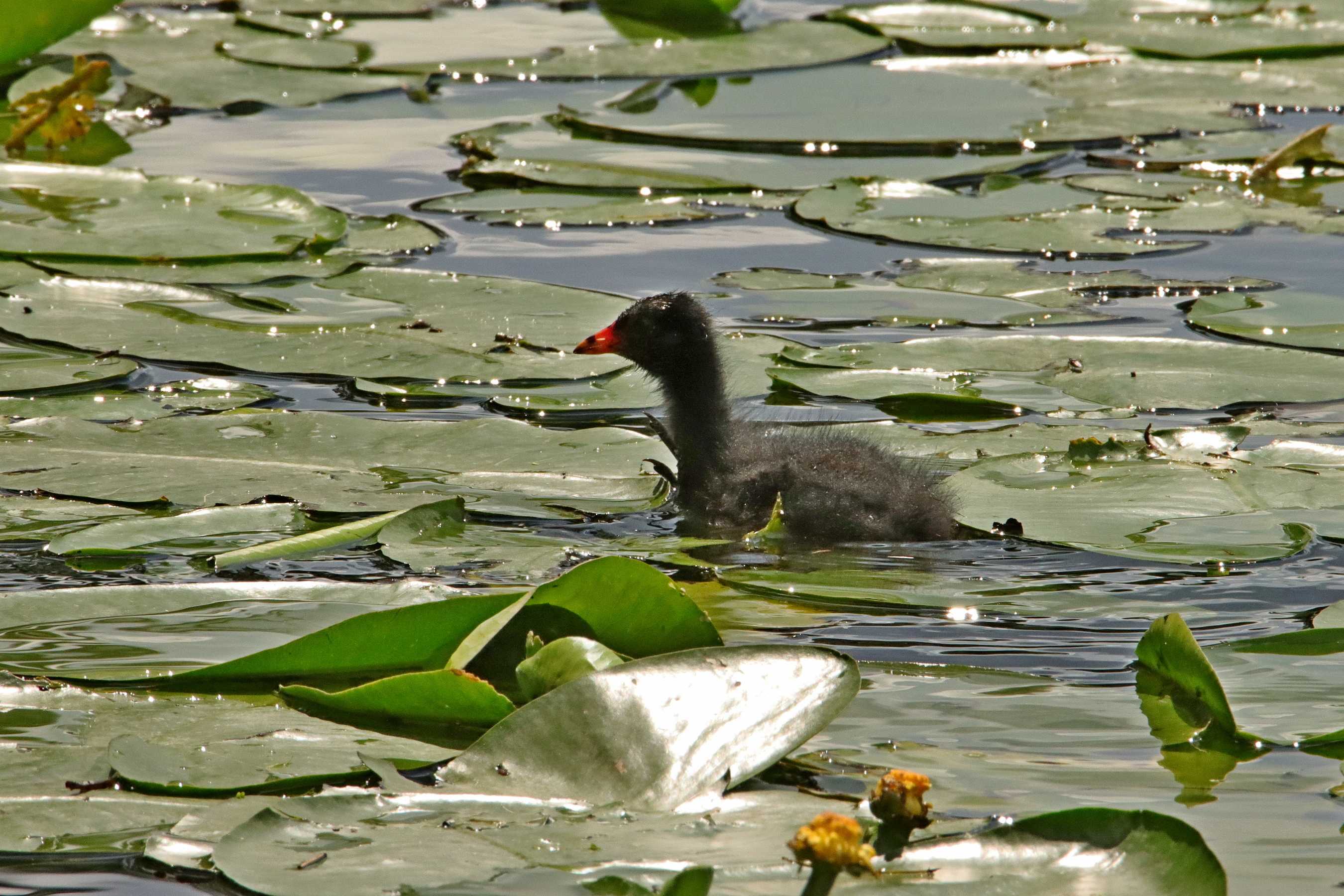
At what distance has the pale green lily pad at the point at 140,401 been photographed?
439cm

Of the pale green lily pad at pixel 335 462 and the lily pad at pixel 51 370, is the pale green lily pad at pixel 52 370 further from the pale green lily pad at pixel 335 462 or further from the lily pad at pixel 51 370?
the pale green lily pad at pixel 335 462

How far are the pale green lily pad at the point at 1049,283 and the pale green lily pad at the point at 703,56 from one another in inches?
110

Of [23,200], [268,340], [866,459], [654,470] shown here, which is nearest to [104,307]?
[268,340]

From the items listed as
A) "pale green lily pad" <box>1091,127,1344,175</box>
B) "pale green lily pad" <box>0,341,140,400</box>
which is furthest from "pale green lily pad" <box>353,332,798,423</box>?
"pale green lily pad" <box>1091,127,1344,175</box>

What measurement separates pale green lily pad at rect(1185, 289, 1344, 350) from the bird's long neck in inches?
62.0

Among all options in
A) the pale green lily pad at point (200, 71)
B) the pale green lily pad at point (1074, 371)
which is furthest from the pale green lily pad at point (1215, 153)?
the pale green lily pad at point (200, 71)

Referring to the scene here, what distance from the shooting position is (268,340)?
489cm

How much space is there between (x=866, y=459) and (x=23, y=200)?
344 cm

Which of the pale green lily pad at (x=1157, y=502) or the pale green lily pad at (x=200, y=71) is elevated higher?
the pale green lily pad at (x=200, y=71)

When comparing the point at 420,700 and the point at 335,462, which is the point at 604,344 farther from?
the point at 420,700

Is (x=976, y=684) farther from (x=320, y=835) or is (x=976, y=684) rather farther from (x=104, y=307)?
(x=104, y=307)

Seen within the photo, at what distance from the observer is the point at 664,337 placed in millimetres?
4504

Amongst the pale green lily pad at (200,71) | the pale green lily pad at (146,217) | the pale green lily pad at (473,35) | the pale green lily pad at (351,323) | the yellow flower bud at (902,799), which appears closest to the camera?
the yellow flower bud at (902,799)

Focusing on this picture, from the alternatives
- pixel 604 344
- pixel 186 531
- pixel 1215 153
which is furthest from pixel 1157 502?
pixel 1215 153
